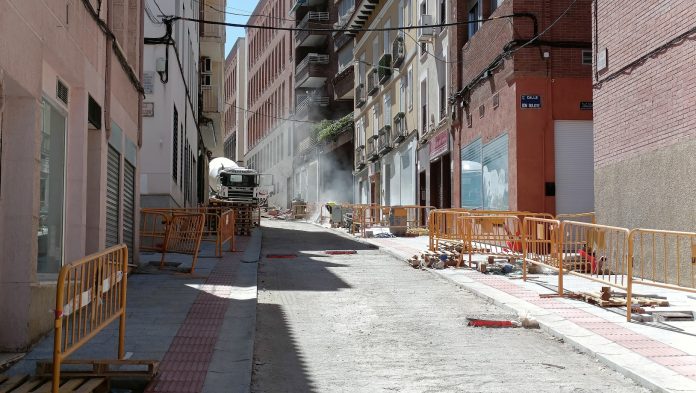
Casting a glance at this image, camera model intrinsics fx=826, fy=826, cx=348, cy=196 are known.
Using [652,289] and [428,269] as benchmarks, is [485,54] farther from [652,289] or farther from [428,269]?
[652,289]

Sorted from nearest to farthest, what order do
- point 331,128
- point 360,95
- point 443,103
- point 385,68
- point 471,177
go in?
point 471,177 → point 443,103 → point 385,68 → point 360,95 → point 331,128

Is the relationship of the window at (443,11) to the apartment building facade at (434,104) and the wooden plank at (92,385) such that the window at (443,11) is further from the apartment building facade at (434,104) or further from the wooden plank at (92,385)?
the wooden plank at (92,385)

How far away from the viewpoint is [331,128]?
50.8 metres

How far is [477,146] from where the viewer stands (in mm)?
23500

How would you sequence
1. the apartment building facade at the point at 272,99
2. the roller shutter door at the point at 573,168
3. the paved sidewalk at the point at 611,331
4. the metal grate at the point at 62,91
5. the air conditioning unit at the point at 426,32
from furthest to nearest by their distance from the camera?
the apartment building facade at the point at 272,99 < the air conditioning unit at the point at 426,32 < the roller shutter door at the point at 573,168 < the metal grate at the point at 62,91 < the paved sidewalk at the point at 611,331

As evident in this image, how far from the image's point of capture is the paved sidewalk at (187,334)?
638 cm

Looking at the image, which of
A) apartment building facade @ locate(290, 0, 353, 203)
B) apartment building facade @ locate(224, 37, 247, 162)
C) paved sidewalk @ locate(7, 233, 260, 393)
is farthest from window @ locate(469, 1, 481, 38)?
apartment building facade @ locate(224, 37, 247, 162)

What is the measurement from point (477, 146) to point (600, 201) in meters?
8.93

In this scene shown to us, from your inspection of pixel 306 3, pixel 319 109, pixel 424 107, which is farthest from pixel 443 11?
pixel 306 3

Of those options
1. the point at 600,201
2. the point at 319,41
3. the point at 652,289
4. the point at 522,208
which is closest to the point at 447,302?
the point at 652,289

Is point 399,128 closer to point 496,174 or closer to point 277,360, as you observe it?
point 496,174

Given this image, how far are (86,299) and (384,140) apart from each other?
108 ft

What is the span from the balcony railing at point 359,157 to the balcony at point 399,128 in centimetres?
823

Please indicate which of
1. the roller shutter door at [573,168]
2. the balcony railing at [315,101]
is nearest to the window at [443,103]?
the roller shutter door at [573,168]
